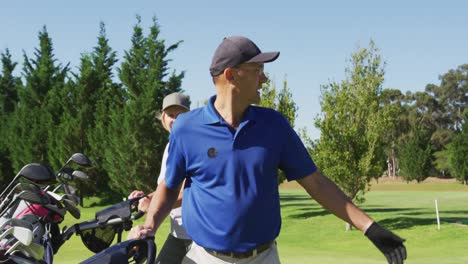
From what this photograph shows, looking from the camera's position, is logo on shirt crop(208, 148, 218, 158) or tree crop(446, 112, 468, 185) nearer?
logo on shirt crop(208, 148, 218, 158)

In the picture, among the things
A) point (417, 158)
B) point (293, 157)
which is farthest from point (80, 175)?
point (417, 158)

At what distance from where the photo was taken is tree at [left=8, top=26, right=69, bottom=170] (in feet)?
147

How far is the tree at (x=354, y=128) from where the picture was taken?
25.4m

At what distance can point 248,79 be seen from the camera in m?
3.60

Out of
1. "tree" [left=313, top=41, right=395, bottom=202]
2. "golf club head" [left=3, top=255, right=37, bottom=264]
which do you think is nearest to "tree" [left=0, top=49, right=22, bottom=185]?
"tree" [left=313, top=41, right=395, bottom=202]

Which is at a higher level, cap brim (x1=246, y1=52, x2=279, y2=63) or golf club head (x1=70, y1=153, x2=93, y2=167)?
cap brim (x1=246, y1=52, x2=279, y2=63)

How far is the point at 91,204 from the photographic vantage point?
1804 inches

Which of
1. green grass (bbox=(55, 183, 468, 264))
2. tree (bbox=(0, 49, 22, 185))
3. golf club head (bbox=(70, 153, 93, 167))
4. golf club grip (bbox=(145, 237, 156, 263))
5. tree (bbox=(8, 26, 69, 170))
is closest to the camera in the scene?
golf club grip (bbox=(145, 237, 156, 263))

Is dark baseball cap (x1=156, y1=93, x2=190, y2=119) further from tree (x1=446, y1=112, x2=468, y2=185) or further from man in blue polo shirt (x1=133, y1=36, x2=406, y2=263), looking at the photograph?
tree (x1=446, y1=112, x2=468, y2=185)

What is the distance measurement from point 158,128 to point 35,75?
18.7 metres

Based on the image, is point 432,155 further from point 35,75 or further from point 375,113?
point 375,113

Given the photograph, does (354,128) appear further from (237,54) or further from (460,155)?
(460,155)

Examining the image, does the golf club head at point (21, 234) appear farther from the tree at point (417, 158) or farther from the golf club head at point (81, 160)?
the tree at point (417, 158)

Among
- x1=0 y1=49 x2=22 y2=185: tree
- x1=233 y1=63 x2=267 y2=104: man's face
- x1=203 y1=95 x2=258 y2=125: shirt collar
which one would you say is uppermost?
x1=0 y1=49 x2=22 y2=185: tree
